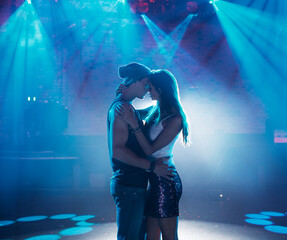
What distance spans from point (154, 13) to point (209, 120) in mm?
3008

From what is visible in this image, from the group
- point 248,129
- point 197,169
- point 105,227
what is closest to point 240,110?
point 248,129

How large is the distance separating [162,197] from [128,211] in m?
0.28

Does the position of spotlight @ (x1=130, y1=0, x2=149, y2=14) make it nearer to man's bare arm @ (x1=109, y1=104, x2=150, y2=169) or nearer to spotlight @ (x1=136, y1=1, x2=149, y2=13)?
spotlight @ (x1=136, y1=1, x2=149, y2=13)

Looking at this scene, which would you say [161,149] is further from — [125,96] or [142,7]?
[142,7]

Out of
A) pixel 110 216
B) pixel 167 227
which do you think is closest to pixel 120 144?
pixel 167 227

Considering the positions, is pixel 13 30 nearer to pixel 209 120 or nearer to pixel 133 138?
pixel 209 120

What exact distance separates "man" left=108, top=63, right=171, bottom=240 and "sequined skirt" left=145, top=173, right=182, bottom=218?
79 mm

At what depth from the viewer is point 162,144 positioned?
68.0 inches

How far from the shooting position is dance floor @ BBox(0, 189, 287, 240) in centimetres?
320

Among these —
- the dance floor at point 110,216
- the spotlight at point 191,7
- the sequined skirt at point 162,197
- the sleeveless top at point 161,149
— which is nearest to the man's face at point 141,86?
the sleeveless top at point 161,149

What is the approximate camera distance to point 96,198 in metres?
5.08

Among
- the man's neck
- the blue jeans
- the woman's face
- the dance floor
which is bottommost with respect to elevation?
the dance floor

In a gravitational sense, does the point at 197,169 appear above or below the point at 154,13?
below

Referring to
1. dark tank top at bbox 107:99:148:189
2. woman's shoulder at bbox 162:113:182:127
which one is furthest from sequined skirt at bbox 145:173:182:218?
woman's shoulder at bbox 162:113:182:127
